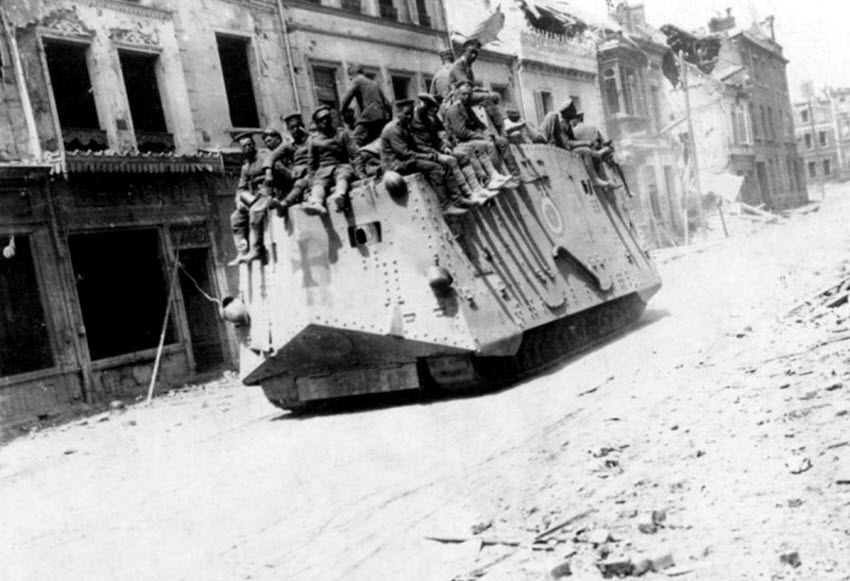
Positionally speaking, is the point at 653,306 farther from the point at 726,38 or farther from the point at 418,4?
the point at 726,38

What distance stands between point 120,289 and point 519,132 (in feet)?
24.6

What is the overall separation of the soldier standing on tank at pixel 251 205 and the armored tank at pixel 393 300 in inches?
5.4

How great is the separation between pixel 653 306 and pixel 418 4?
1164 cm

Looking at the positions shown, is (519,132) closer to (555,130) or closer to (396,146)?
(555,130)

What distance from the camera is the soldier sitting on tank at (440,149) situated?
8508 millimetres

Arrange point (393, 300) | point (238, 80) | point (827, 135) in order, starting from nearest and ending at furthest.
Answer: point (393, 300), point (238, 80), point (827, 135)

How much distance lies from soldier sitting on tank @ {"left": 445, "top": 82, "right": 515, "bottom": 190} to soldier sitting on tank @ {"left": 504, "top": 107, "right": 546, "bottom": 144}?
1.78 ft

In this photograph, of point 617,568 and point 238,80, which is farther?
point 238,80

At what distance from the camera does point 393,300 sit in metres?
8.04

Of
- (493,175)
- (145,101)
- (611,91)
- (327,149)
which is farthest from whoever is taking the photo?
(611,91)

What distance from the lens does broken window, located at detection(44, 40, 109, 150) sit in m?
13.8

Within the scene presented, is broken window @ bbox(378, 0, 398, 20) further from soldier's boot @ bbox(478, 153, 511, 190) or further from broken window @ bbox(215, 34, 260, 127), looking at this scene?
soldier's boot @ bbox(478, 153, 511, 190)

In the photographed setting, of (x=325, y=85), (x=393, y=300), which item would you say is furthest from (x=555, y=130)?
(x=325, y=85)

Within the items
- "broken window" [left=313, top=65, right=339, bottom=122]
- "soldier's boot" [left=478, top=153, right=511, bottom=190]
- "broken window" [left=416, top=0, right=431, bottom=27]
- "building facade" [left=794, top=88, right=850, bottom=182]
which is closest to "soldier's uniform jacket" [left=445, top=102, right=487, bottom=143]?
"soldier's boot" [left=478, top=153, right=511, bottom=190]
